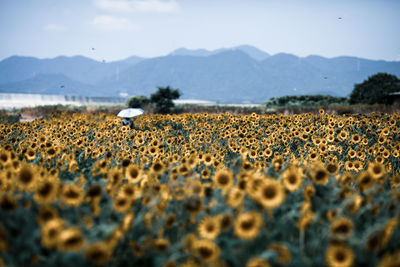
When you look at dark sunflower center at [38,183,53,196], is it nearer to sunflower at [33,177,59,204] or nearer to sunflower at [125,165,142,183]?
sunflower at [33,177,59,204]

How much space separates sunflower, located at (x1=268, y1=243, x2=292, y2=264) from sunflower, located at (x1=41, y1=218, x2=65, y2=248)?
1.47 metres

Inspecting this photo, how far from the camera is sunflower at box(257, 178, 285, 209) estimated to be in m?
2.29

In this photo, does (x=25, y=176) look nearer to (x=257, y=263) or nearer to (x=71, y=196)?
(x=71, y=196)

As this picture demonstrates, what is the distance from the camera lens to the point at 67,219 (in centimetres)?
226

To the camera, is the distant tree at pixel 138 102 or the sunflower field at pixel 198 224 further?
the distant tree at pixel 138 102

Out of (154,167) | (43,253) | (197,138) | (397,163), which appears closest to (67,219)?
(43,253)

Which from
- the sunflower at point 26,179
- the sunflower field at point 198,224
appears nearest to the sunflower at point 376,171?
the sunflower field at point 198,224

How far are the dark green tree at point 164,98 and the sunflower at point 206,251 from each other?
78.1 ft

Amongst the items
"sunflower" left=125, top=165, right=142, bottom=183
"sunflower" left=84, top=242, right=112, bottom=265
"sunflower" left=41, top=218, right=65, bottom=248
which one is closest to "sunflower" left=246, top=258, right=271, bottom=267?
"sunflower" left=84, top=242, right=112, bottom=265

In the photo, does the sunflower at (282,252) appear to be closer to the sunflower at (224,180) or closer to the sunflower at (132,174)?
the sunflower at (224,180)

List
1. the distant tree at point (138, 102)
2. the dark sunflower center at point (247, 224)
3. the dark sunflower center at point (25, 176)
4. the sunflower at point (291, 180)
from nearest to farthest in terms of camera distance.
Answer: the dark sunflower center at point (247, 224), the dark sunflower center at point (25, 176), the sunflower at point (291, 180), the distant tree at point (138, 102)

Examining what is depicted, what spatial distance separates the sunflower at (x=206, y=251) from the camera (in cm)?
195

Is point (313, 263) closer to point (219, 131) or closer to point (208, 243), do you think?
point (208, 243)

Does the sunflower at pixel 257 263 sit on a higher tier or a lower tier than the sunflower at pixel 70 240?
lower
